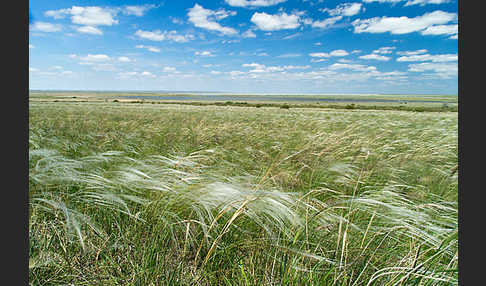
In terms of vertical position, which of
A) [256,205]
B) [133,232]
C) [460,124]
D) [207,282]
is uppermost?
[460,124]

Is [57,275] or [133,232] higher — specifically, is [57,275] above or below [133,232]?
below

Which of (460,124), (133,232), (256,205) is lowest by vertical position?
(133,232)

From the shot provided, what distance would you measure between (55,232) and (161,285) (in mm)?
725

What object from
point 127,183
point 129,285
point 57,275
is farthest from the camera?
point 127,183

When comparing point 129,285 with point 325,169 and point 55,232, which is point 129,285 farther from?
point 325,169

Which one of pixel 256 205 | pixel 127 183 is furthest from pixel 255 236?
pixel 127 183

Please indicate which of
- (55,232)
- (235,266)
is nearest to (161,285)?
(235,266)

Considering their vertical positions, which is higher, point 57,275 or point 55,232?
point 55,232

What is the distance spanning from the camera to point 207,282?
1052 mm

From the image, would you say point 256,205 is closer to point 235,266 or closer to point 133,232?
point 235,266

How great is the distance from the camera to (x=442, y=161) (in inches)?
115

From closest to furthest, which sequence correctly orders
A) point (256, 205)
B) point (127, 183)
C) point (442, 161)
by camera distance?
point (256, 205), point (127, 183), point (442, 161)

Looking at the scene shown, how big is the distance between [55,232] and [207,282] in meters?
0.90

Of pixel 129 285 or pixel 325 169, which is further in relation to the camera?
pixel 325 169
